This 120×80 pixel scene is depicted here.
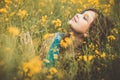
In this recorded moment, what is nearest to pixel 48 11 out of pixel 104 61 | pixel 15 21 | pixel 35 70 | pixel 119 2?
pixel 15 21

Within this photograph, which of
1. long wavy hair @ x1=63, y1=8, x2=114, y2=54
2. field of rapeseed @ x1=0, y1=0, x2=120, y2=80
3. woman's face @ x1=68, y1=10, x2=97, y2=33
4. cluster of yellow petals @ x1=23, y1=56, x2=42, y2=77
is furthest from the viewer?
long wavy hair @ x1=63, y1=8, x2=114, y2=54

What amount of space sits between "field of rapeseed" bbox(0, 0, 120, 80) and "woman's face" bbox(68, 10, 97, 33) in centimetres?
19

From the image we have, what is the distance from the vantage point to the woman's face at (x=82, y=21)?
3238 millimetres

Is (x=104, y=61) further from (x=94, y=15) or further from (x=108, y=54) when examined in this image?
(x=94, y=15)

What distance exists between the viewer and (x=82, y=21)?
3359 millimetres

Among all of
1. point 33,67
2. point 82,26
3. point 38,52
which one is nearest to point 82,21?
point 82,26

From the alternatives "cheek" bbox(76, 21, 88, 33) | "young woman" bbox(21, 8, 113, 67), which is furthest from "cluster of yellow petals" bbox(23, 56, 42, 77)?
"cheek" bbox(76, 21, 88, 33)

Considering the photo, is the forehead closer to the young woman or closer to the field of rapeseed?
the young woman

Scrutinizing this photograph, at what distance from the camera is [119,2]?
338 centimetres

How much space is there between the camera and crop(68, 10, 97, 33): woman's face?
10.6ft

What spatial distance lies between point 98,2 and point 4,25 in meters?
1.55

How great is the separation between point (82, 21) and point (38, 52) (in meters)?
0.53

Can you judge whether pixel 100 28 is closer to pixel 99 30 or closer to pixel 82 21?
pixel 99 30

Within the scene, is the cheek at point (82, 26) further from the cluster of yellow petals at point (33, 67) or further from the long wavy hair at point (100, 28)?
the cluster of yellow petals at point (33, 67)
